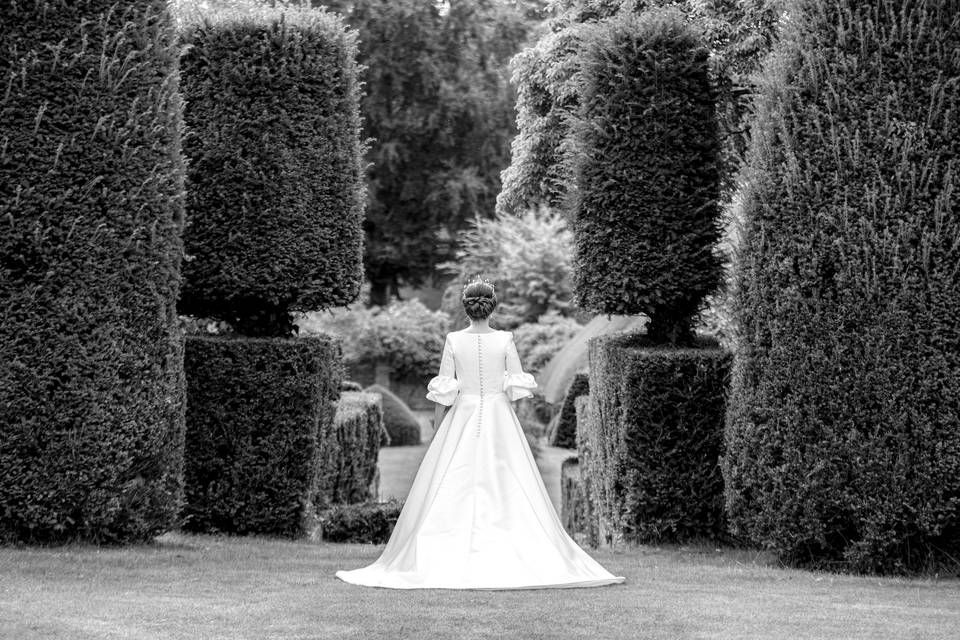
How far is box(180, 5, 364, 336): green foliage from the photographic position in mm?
10867

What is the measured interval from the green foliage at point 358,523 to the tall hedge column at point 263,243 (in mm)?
487

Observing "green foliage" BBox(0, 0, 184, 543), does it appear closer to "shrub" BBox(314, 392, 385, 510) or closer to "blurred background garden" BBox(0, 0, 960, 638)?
"blurred background garden" BBox(0, 0, 960, 638)

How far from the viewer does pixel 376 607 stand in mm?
6867

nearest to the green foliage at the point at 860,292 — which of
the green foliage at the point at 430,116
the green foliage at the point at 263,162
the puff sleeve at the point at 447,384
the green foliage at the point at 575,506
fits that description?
the puff sleeve at the point at 447,384

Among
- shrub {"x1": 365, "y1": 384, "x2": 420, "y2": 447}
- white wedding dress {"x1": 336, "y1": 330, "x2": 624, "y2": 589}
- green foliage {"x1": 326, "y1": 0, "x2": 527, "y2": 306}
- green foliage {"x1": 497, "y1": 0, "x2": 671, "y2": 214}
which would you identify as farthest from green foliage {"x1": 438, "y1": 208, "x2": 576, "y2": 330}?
white wedding dress {"x1": 336, "y1": 330, "x2": 624, "y2": 589}

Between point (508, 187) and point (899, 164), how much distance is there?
263 inches

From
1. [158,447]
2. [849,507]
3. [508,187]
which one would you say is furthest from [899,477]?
[508,187]

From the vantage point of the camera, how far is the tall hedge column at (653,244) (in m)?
10.6

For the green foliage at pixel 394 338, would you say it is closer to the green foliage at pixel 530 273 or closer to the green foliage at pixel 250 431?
the green foliage at pixel 530 273

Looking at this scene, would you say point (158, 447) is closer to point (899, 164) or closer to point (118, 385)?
point (118, 385)

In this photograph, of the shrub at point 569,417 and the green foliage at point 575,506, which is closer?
the green foliage at point 575,506

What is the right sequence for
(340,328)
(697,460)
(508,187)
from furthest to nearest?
(340,328)
(508,187)
(697,460)

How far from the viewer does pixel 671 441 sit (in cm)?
1060

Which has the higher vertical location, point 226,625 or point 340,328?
point 340,328
